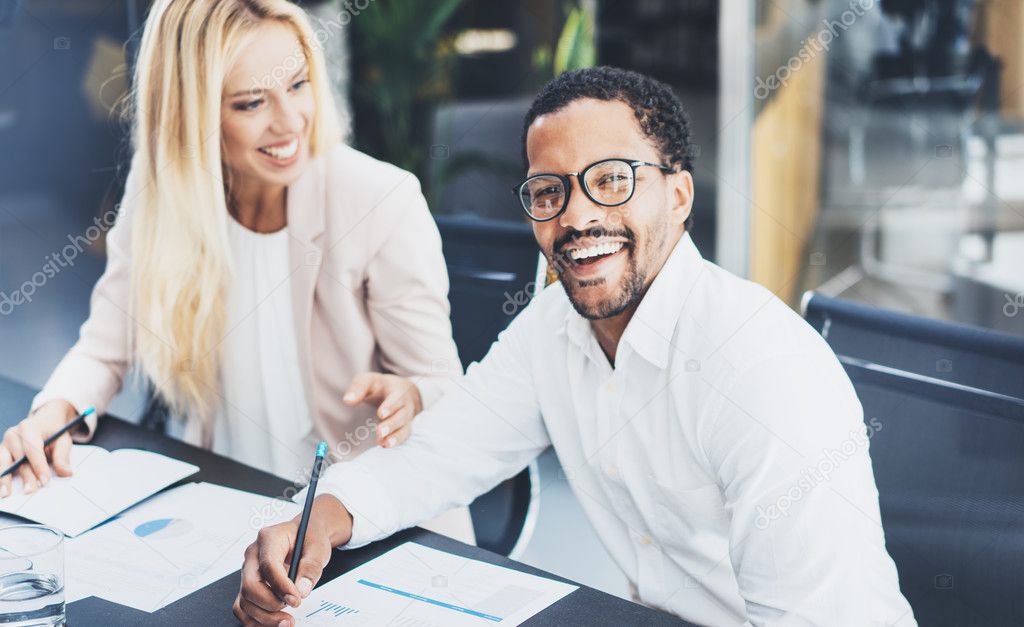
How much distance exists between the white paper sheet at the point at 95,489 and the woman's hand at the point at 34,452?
0.04 ft

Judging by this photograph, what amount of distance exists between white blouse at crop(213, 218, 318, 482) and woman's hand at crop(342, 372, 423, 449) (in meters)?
0.28

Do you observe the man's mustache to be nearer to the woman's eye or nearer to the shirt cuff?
the shirt cuff

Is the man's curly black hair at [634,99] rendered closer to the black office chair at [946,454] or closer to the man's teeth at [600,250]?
the man's teeth at [600,250]

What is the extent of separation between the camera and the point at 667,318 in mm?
1416

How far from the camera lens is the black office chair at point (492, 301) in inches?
77.6

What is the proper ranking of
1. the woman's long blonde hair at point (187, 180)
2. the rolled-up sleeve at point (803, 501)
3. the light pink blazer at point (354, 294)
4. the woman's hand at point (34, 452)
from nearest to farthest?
the rolled-up sleeve at point (803, 501) < the woman's hand at point (34, 452) < the woman's long blonde hair at point (187, 180) < the light pink blazer at point (354, 294)

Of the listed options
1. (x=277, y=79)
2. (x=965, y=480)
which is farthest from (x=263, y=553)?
(x=277, y=79)

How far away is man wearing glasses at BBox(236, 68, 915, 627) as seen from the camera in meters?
1.12

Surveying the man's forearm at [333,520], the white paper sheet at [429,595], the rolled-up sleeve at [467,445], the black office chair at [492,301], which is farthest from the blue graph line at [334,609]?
the black office chair at [492,301]

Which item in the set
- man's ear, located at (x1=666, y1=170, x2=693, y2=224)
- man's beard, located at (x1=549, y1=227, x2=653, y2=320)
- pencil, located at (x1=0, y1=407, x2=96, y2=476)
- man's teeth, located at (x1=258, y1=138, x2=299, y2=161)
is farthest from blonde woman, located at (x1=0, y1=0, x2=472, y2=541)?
man's ear, located at (x1=666, y1=170, x2=693, y2=224)

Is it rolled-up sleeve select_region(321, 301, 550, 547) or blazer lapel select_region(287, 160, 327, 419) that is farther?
blazer lapel select_region(287, 160, 327, 419)

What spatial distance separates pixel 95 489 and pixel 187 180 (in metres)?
0.71

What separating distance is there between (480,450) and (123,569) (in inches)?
22.4

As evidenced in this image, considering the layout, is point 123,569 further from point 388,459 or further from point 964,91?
point 964,91
